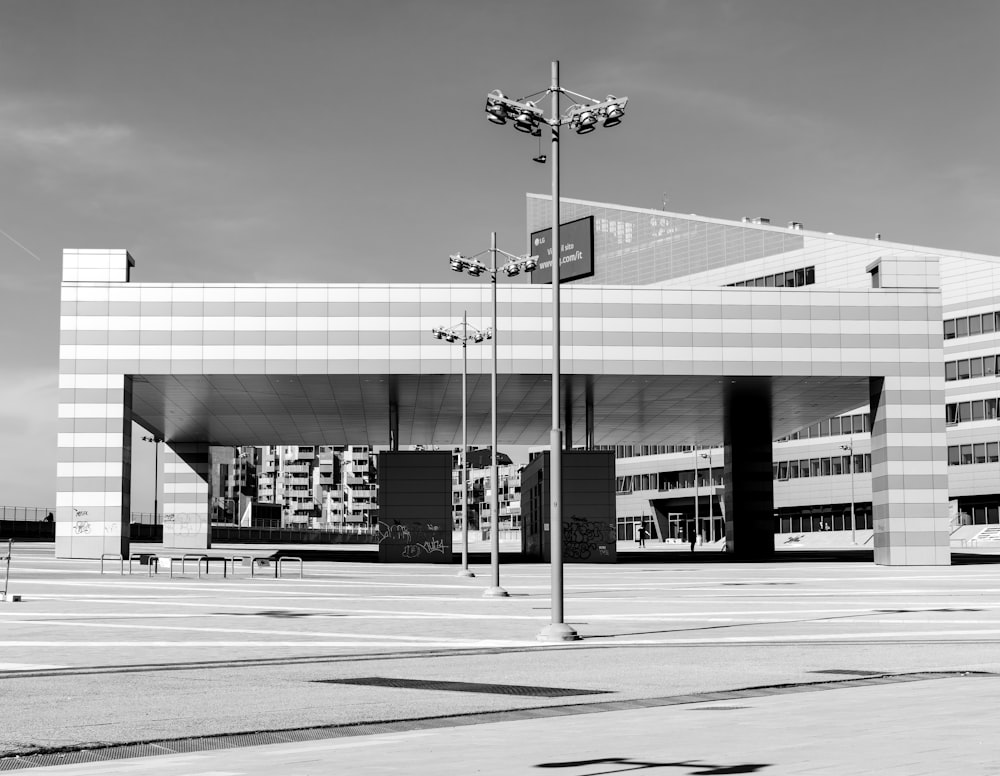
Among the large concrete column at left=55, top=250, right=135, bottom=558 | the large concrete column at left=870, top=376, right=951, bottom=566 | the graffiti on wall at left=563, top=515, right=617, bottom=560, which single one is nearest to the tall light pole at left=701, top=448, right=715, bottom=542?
the graffiti on wall at left=563, top=515, right=617, bottom=560

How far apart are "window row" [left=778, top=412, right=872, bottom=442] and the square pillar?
7059 cm

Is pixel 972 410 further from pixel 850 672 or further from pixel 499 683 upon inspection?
pixel 499 683

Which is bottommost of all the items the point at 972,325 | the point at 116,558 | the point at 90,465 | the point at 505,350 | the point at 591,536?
the point at 116,558

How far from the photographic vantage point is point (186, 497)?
87.4m

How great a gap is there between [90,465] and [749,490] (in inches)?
1643

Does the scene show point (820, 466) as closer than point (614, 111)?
No

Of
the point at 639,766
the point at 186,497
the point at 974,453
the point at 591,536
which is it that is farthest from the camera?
the point at 974,453

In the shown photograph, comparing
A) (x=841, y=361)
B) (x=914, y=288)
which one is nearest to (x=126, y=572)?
(x=841, y=361)

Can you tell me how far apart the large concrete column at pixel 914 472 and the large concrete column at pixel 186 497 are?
162 feet

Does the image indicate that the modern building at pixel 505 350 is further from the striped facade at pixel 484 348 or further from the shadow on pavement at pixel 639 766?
the shadow on pavement at pixel 639 766

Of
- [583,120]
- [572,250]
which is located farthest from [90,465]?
[572,250]

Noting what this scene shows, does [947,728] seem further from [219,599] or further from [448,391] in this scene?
[448,391]

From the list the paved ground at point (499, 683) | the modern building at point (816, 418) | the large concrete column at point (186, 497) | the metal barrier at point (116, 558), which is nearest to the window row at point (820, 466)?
the modern building at point (816, 418)

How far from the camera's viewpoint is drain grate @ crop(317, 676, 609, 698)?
12.9 metres
